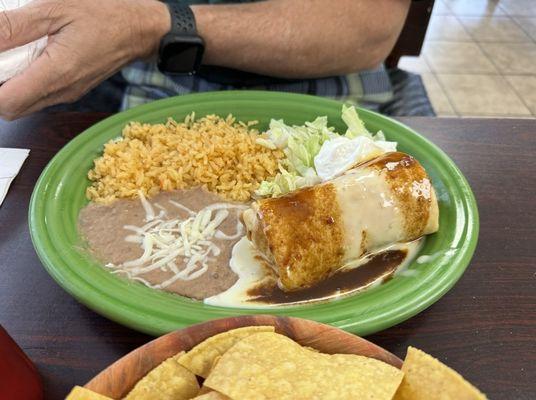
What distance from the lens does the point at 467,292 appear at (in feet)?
3.37

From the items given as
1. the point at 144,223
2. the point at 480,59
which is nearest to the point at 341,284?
the point at 144,223

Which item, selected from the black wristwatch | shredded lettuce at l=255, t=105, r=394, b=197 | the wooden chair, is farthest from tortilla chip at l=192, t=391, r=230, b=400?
the wooden chair

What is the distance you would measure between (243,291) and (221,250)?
0.48 feet

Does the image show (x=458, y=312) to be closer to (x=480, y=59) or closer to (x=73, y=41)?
(x=73, y=41)

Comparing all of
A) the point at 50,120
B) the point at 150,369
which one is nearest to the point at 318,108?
the point at 50,120

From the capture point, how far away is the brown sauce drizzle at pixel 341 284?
1003 mm

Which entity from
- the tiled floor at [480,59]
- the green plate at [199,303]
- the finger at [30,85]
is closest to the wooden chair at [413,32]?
the green plate at [199,303]

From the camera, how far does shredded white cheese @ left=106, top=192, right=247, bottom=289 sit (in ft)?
3.48

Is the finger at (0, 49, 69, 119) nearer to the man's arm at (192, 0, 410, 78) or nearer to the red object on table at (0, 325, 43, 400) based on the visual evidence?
the man's arm at (192, 0, 410, 78)

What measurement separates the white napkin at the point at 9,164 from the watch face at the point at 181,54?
47 centimetres

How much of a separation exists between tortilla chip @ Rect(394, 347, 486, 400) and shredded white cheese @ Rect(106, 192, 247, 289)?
56 cm

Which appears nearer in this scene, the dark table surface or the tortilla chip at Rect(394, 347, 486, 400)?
the tortilla chip at Rect(394, 347, 486, 400)

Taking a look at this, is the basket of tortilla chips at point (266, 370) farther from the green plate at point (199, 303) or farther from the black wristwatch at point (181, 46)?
the black wristwatch at point (181, 46)

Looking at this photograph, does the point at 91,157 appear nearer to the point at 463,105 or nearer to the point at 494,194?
the point at 494,194
